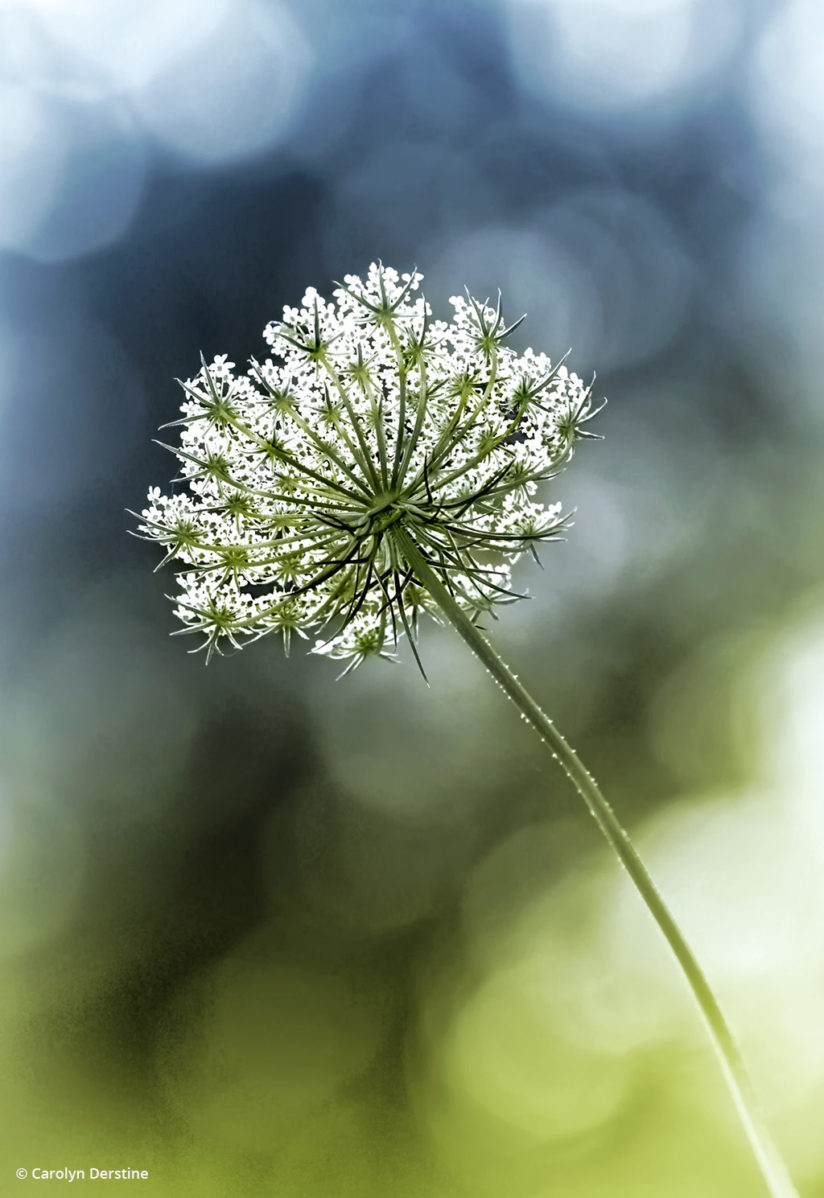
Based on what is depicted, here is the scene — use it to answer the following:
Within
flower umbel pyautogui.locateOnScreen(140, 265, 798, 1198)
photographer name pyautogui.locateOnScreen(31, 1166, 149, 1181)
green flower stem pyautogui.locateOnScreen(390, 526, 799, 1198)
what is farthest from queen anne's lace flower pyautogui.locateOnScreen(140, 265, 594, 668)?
photographer name pyautogui.locateOnScreen(31, 1166, 149, 1181)

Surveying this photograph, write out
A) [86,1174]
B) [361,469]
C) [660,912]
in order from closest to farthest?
[660,912] < [361,469] < [86,1174]

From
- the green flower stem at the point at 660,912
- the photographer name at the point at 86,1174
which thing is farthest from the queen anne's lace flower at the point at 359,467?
the photographer name at the point at 86,1174

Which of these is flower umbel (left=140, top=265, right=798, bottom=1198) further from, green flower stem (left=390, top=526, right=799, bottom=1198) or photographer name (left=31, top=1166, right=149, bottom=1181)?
photographer name (left=31, top=1166, right=149, bottom=1181)

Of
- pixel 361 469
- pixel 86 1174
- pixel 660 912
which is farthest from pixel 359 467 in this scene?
pixel 86 1174

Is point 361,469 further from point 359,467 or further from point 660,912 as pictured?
point 660,912

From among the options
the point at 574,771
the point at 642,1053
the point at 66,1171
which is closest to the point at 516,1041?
the point at 642,1053
